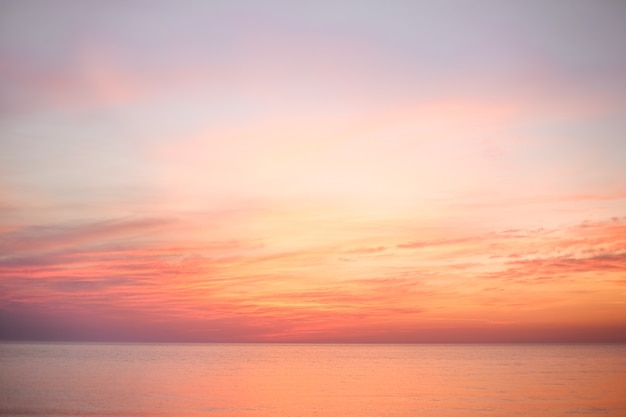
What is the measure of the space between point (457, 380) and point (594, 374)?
18220 millimetres

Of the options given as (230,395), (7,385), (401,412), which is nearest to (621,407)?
(401,412)

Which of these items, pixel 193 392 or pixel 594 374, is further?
pixel 594 374

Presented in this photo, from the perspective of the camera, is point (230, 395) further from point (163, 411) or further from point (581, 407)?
point (581, 407)

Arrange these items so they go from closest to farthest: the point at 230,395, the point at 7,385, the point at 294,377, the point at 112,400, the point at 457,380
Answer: the point at 112,400
the point at 230,395
the point at 7,385
the point at 457,380
the point at 294,377

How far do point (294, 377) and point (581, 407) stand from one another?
32.4 metres

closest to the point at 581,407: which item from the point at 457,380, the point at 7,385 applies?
the point at 457,380

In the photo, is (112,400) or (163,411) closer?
(163,411)

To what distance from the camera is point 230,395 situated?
154 feet

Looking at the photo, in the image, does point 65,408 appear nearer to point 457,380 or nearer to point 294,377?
point 294,377

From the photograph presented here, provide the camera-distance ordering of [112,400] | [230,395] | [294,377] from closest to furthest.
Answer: [112,400] → [230,395] → [294,377]

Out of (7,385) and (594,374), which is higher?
(7,385)

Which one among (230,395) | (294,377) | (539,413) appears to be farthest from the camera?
(294,377)

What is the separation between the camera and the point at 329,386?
54469mm

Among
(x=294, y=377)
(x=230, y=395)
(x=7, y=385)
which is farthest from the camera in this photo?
(x=294, y=377)
